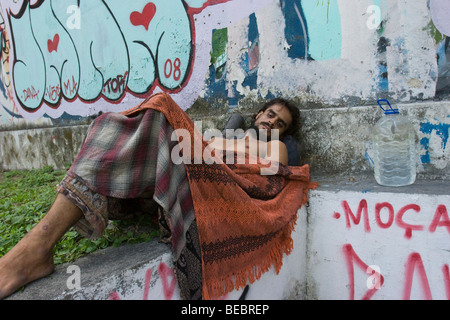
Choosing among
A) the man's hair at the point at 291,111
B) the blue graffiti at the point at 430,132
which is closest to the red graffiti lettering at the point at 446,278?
the blue graffiti at the point at 430,132

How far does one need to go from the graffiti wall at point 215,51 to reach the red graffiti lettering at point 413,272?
115 centimetres

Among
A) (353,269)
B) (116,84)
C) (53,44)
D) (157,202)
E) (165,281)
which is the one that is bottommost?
(353,269)

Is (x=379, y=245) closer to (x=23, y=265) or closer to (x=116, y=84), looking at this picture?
(x=23, y=265)

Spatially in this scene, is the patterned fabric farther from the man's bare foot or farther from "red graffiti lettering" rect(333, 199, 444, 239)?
"red graffiti lettering" rect(333, 199, 444, 239)

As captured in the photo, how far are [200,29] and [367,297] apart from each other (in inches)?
112

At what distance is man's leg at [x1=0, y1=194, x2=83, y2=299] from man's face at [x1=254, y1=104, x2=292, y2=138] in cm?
183

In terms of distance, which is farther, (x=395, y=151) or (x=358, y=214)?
(x=395, y=151)

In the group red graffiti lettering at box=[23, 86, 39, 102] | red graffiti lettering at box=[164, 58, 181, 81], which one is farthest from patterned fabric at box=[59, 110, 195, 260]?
red graffiti lettering at box=[23, 86, 39, 102]

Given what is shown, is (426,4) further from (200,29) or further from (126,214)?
(126,214)

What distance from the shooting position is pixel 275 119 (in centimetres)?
267

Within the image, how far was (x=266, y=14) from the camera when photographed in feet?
9.30

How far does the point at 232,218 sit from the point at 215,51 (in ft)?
7.07

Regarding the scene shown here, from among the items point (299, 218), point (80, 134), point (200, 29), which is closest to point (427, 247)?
point (299, 218)

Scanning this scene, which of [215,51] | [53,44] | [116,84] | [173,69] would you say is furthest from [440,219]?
[53,44]
